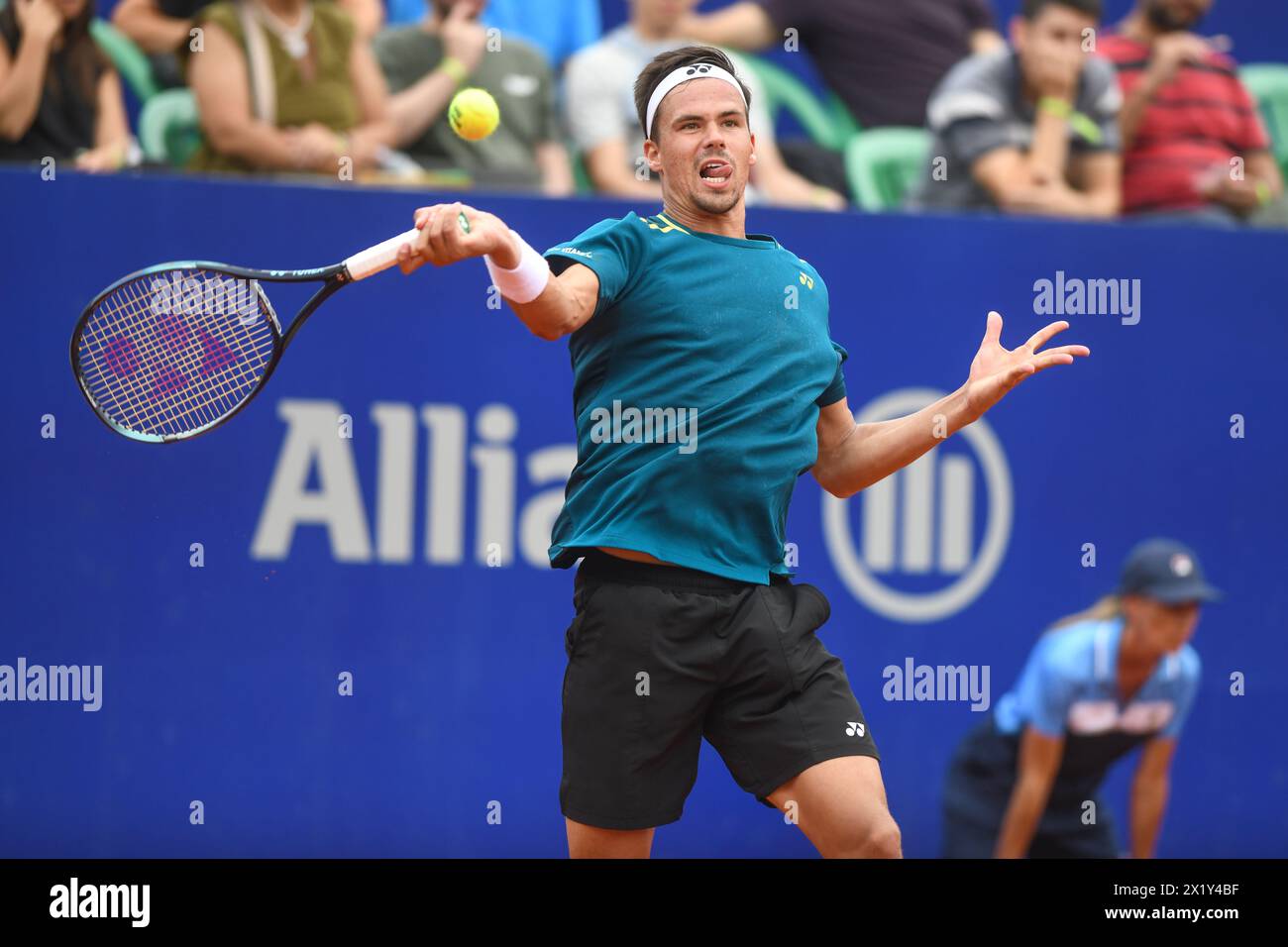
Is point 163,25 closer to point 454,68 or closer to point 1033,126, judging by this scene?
point 454,68

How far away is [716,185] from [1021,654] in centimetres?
326

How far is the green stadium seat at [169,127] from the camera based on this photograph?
6492 mm

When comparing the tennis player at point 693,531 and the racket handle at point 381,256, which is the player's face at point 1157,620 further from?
the racket handle at point 381,256

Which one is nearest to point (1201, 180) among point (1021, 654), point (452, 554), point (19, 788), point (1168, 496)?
point (1168, 496)

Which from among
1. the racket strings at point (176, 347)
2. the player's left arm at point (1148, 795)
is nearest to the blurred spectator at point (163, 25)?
the racket strings at point (176, 347)

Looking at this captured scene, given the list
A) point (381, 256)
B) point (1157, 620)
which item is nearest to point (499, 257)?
point (381, 256)

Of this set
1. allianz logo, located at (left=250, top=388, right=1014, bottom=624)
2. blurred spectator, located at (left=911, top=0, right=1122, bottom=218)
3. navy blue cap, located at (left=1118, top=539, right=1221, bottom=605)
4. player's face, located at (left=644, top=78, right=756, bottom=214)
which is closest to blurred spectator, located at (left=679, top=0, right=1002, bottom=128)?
blurred spectator, located at (left=911, top=0, right=1122, bottom=218)

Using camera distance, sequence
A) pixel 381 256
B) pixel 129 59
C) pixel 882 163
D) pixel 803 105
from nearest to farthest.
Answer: pixel 381 256
pixel 129 59
pixel 882 163
pixel 803 105

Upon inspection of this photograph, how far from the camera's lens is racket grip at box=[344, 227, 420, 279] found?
3.42m

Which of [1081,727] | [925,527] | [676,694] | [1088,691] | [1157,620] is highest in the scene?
[925,527]

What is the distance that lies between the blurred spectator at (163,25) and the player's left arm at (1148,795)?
3.93 meters

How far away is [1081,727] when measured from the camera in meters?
6.33

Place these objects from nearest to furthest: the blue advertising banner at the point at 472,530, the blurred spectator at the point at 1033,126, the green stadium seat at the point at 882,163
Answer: the blue advertising banner at the point at 472,530 → the blurred spectator at the point at 1033,126 → the green stadium seat at the point at 882,163

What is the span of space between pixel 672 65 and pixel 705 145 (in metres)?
0.24
